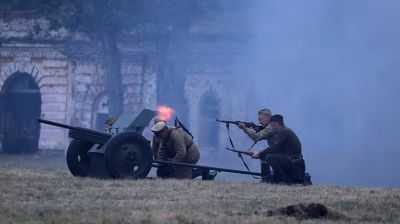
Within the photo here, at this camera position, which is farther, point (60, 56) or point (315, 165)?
point (60, 56)

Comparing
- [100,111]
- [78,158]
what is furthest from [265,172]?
[100,111]

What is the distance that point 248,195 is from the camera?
33.9 feet

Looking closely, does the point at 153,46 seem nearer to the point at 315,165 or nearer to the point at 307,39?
the point at 307,39

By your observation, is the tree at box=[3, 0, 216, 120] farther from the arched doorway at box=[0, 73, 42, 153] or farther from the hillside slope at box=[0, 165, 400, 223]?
the hillside slope at box=[0, 165, 400, 223]

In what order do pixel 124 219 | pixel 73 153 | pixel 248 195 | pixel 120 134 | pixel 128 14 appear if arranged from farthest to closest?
pixel 128 14 → pixel 73 153 → pixel 120 134 → pixel 248 195 → pixel 124 219

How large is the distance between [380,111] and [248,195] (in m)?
17.9

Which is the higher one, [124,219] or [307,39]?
[307,39]

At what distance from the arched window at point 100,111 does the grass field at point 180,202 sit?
1620 cm

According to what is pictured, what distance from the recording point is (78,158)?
13.2 meters

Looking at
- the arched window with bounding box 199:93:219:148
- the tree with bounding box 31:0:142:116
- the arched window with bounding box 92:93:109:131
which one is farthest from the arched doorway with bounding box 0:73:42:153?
the arched window with bounding box 199:93:219:148

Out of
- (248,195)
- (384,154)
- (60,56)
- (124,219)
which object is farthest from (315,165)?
(124,219)

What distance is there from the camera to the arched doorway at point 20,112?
29391 millimetres

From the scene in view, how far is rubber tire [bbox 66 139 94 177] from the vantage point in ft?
42.9

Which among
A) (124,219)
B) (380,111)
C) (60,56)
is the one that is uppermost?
(60,56)
